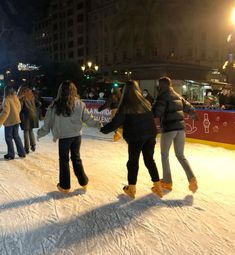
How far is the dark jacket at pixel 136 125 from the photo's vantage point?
4.63 metres

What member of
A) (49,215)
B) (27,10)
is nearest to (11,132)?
(49,215)

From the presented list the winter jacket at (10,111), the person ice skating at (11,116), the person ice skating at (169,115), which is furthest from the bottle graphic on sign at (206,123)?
the winter jacket at (10,111)

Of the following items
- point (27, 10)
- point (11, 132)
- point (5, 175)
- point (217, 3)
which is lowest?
point (5, 175)

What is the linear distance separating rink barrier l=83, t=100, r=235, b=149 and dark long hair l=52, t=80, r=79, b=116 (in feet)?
17.8

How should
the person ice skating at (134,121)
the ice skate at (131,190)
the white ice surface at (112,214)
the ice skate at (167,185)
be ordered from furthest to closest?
the ice skate at (167,185), the ice skate at (131,190), the person ice skating at (134,121), the white ice surface at (112,214)

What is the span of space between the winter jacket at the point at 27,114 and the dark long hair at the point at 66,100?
11.3 feet

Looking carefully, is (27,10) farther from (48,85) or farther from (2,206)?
(2,206)

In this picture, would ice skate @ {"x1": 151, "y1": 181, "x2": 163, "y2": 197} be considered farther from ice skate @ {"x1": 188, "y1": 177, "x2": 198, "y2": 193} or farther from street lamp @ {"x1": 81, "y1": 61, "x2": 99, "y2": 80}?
street lamp @ {"x1": 81, "y1": 61, "x2": 99, "y2": 80}

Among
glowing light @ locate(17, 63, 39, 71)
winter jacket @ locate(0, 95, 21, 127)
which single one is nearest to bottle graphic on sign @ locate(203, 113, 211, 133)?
winter jacket @ locate(0, 95, 21, 127)

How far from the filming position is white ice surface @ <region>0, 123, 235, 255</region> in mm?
3631

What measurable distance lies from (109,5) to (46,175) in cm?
5914

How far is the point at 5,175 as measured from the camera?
21.1 feet

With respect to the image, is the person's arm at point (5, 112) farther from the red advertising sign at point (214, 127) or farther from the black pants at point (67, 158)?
the red advertising sign at point (214, 127)

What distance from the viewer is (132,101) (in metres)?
4.63
